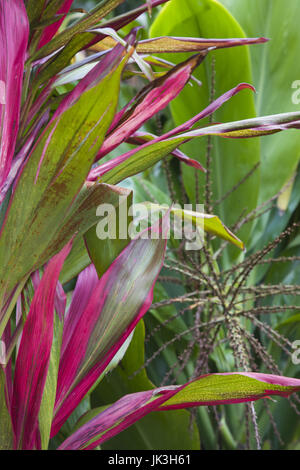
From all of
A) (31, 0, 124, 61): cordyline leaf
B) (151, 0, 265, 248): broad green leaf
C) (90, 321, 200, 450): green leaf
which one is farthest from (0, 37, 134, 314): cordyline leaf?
(151, 0, 265, 248): broad green leaf

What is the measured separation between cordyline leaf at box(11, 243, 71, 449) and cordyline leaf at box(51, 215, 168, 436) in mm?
43

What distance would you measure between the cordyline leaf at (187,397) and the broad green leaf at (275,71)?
0.60m

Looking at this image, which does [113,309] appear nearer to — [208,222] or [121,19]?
[208,222]

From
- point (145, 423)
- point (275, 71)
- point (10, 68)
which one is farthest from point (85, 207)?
point (275, 71)

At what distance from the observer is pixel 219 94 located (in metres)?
0.91

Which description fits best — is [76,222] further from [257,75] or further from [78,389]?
[257,75]

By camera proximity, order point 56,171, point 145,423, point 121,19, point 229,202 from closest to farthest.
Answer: point 56,171 → point 121,19 → point 145,423 → point 229,202

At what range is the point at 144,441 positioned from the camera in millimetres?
873

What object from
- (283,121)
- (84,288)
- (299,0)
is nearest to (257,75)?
(299,0)

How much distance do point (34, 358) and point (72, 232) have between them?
0.39ft

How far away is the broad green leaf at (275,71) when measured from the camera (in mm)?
959

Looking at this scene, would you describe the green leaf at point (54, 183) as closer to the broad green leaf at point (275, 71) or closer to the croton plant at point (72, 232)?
the croton plant at point (72, 232)

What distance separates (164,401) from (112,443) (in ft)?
1.52

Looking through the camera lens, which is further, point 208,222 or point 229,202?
point 229,202
